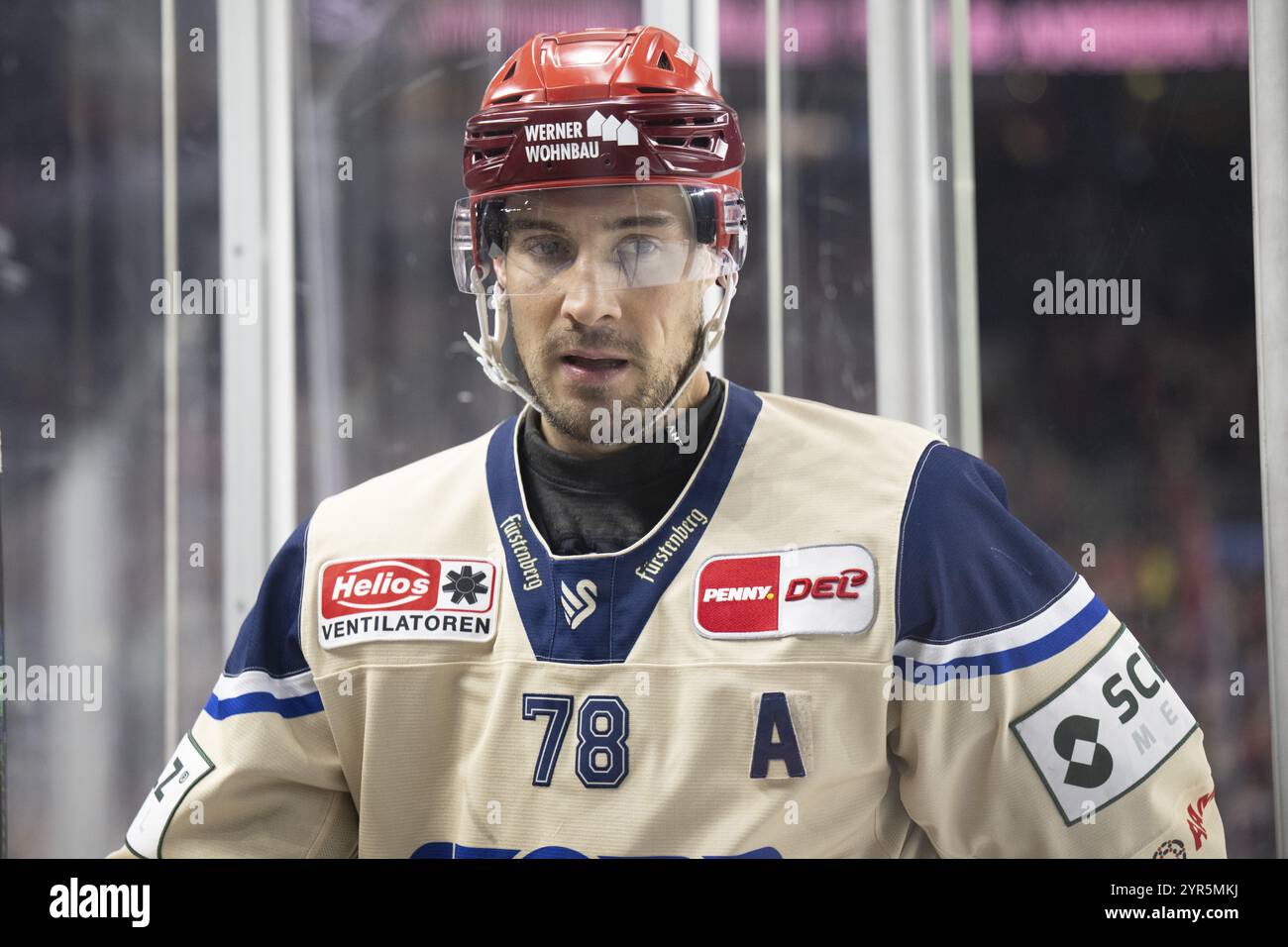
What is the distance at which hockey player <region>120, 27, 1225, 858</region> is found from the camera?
4.00 ft

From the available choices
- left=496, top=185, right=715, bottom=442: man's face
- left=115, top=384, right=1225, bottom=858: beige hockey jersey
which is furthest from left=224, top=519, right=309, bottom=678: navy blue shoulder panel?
left=496, top=185, right=715, bottom=442: man's face

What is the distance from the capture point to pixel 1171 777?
1.23 m

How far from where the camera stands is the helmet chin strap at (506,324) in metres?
1.35

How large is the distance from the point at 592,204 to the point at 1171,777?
0.92 m

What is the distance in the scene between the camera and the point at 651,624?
1271mm

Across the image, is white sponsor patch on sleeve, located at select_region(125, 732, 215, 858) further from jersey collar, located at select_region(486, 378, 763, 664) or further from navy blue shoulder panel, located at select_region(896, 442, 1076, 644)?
navy blue shoulder panel, located at select_region(896, 442, 1076, 644)

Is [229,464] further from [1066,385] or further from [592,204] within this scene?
[1066,385]

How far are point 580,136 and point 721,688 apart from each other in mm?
651

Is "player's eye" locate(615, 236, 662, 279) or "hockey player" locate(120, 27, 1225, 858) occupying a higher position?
"player's eye" locate(615, 236, 662, 279)

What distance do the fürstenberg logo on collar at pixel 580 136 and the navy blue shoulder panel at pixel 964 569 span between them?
526 millimetres
